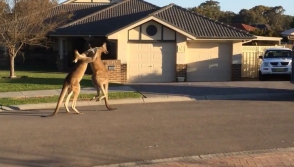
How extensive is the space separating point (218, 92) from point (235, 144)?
30.0 feet

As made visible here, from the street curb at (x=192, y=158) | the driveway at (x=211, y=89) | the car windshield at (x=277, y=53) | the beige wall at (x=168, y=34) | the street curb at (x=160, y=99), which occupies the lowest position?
the street curb at (x=192, y=158)

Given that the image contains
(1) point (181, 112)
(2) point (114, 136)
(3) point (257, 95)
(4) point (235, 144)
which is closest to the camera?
(4) point (235, 144)

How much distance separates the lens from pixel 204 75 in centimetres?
2762

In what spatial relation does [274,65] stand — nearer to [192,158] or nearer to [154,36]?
[154,36]

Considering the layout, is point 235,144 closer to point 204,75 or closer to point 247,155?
point 247,155

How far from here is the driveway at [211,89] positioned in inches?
771

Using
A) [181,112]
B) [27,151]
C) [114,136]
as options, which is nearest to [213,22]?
[181,112]

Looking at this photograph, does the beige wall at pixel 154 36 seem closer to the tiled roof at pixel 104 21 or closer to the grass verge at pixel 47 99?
the tiled roof at pixel 104 21

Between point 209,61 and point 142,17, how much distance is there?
3.96 meters

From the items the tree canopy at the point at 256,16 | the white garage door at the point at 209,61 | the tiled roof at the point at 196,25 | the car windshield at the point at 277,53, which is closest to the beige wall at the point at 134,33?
the tiled roof at the point at 196,25

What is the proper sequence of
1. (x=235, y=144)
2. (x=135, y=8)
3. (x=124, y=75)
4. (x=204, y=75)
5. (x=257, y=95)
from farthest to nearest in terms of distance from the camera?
1. (x=135, y=8)
2. (x=204, y=75)
3. (x=124, y=75)
4. (x=257, y=95)
5. (x=235, y=144)

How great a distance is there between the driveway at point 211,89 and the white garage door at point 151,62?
4.50 metres

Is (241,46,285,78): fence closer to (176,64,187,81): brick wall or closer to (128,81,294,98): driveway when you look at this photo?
(176,64,187,81): brick wall

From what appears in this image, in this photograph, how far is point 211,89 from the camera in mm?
20578
